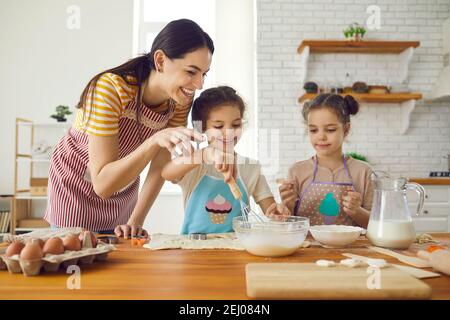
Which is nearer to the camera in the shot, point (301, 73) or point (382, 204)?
point (382, 204)

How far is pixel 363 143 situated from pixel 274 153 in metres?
0.88

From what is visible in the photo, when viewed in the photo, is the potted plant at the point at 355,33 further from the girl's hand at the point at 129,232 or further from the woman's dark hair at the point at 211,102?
the girl's hand at the point at 129,232

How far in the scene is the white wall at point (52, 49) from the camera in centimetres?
437

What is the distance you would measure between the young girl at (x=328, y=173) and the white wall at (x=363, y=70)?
2.08 m

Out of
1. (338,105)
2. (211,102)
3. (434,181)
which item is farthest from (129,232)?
(434,181)

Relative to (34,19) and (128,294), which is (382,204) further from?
(34,19)

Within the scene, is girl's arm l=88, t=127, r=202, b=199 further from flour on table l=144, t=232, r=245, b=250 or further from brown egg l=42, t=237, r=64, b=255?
brown egg l=42, t=237, r=64, b=255

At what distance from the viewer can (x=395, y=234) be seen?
42.2 inches

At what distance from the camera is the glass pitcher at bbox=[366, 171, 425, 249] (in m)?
1.07

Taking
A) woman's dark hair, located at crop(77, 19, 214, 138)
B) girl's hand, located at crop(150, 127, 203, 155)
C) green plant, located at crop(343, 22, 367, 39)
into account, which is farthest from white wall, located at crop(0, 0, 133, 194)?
girl's hand, located at crop(150, 127, 203, 155)

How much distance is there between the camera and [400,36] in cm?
403

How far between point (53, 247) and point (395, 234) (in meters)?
0.84

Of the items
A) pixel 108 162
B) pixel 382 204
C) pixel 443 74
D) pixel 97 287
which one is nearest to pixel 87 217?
pixel 108 162
